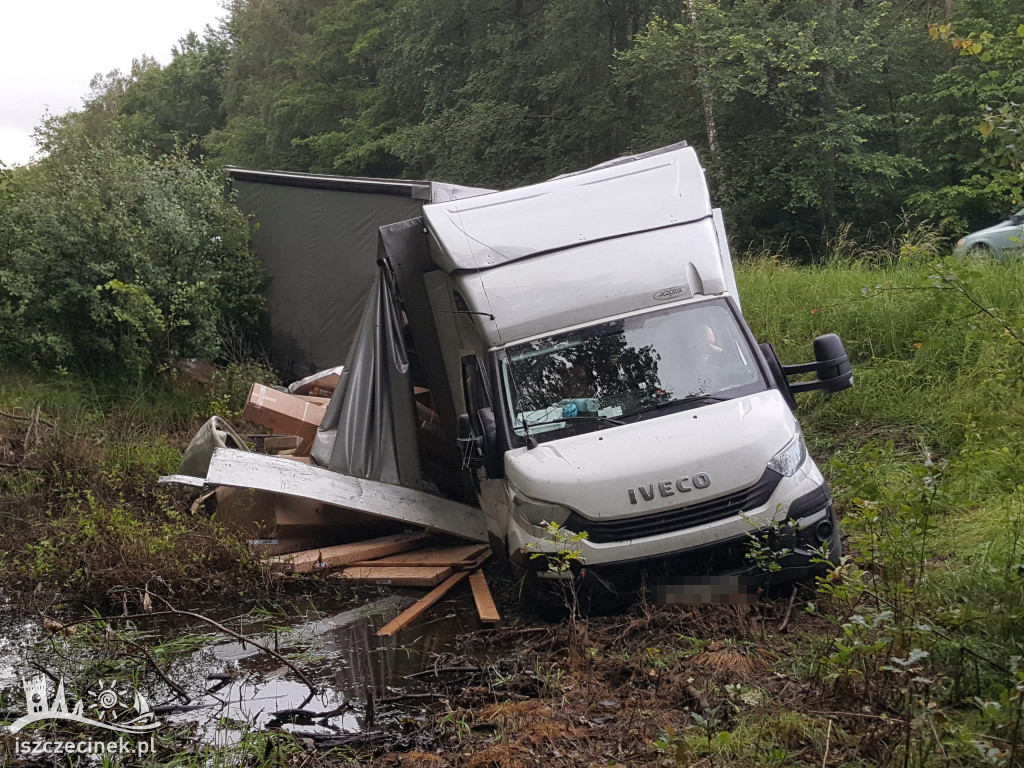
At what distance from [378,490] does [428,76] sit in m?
25.6

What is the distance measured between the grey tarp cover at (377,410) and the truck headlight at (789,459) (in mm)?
3672

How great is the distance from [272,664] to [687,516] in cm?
268

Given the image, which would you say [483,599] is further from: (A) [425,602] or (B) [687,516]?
(B) [687,516]

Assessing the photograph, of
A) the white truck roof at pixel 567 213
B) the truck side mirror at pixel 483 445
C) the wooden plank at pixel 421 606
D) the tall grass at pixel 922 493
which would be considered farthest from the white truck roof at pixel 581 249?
the wooden plank at pixel 421 606

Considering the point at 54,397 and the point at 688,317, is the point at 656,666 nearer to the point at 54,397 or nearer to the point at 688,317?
the point at 688,317

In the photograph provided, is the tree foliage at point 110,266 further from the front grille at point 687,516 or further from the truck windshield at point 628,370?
the front grille at point 687,516

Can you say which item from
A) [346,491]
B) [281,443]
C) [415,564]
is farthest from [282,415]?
[415,564]

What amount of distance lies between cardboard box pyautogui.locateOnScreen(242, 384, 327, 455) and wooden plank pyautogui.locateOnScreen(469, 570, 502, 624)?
9.02 ft

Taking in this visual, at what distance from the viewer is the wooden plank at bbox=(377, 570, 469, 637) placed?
6379 millimetres

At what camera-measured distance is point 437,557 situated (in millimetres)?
7809

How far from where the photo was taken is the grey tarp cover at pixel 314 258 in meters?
12.7

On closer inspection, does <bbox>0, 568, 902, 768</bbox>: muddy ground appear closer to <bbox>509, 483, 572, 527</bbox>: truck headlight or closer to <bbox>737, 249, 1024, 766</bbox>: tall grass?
<bbox>737, 249, 1024, 766</bbox>: tall grass

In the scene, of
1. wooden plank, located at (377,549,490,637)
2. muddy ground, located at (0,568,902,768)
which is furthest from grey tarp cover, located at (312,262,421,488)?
muddy ground, located at (0,568,902,768)

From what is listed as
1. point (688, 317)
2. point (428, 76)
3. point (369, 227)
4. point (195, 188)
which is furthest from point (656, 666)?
point (428, 76)
